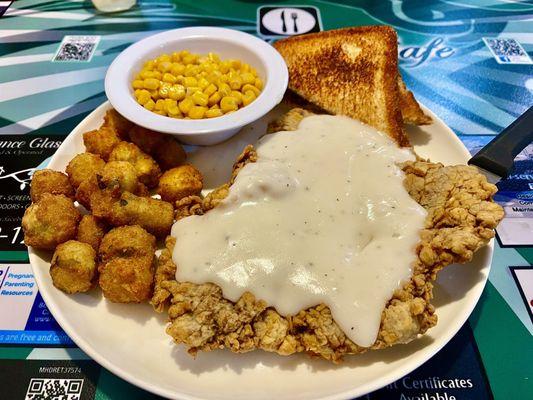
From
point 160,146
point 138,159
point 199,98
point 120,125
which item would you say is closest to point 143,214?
point 138,159

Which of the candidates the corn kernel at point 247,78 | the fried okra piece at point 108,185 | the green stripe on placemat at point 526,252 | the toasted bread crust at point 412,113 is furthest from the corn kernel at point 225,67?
the green stripe on placemat at point 526,252

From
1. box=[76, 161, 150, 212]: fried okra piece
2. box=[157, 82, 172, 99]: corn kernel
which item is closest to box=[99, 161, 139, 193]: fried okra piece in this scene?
box=[76, 161, 150, 212]: fried okra piece

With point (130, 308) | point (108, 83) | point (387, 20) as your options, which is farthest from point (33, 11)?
point (130, 308)

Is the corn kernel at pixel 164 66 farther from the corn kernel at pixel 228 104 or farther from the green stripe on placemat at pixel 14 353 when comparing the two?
the green stripe on placemat at pixel 14 353

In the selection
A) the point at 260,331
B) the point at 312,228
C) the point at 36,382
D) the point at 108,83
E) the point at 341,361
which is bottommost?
the point at 36,382

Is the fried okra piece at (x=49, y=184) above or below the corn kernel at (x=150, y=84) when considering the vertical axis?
below

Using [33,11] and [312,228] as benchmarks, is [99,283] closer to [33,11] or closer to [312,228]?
[312,228]

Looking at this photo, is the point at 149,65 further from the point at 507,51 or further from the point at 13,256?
the point at 507,51
